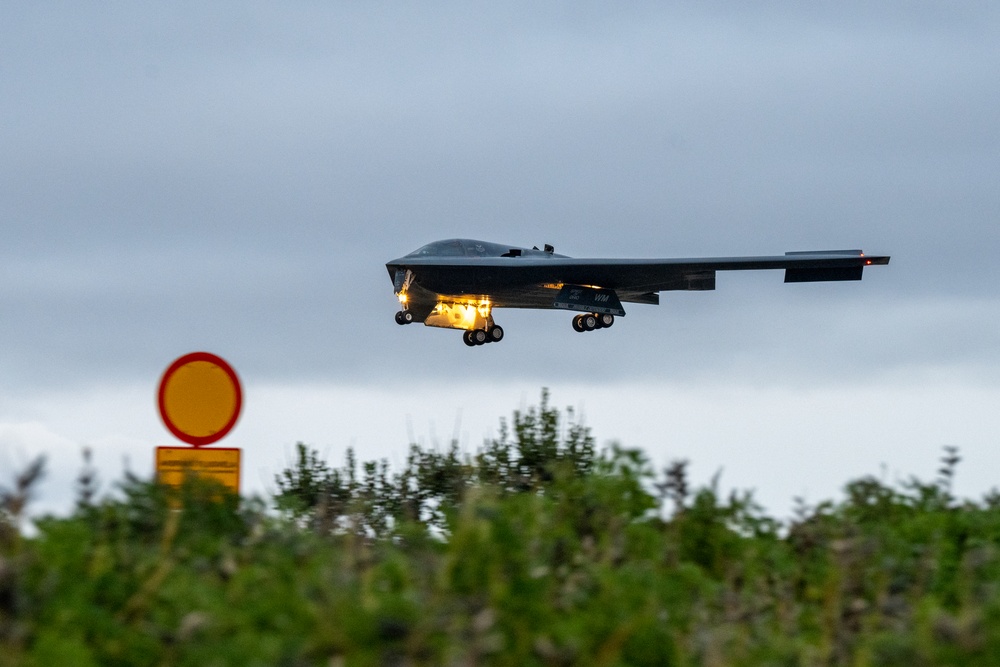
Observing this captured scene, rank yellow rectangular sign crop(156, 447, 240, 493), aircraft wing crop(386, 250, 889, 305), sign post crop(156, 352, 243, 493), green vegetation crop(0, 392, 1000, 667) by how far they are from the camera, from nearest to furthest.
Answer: green vegetation crop(0, 392, 1000, 667) → yellow rectangular sign crop(156, 447, 240, 493) → sign post crop(156, 352, 243, 493) → aircraft wing crop(386, 250, 889, 305)

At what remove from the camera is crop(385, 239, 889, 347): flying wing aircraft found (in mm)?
Result: 36781

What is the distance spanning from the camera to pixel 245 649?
4.07 m

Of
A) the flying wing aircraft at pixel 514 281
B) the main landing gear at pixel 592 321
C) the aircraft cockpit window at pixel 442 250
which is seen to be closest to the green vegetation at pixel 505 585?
the flying wing aircraft at pixel 514 281

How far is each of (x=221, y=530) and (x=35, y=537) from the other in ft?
3.97

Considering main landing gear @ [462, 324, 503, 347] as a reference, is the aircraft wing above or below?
above

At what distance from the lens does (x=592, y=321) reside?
37344 millimetres

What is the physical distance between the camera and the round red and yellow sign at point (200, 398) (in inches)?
363

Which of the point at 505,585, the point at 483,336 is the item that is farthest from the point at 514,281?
the point at 505,585

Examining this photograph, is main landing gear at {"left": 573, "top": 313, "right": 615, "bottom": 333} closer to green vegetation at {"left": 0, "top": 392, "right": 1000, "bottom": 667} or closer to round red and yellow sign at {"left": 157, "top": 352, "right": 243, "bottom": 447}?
round red and yellow sign at {"left": 157, "top": 352, "right": 243, "bottom": 447}

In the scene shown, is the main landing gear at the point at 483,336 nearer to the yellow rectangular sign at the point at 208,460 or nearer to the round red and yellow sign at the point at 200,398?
the round red and yellow sign at the point at 200,398

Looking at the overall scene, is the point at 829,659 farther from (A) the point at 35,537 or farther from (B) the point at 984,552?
(A) the point at 35,537

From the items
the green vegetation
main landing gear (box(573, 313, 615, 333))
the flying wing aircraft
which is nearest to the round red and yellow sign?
the green vegetation

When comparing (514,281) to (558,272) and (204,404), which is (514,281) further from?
(204,404)

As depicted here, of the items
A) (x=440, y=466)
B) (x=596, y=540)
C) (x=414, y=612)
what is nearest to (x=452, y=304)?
(x=440, y=466)
